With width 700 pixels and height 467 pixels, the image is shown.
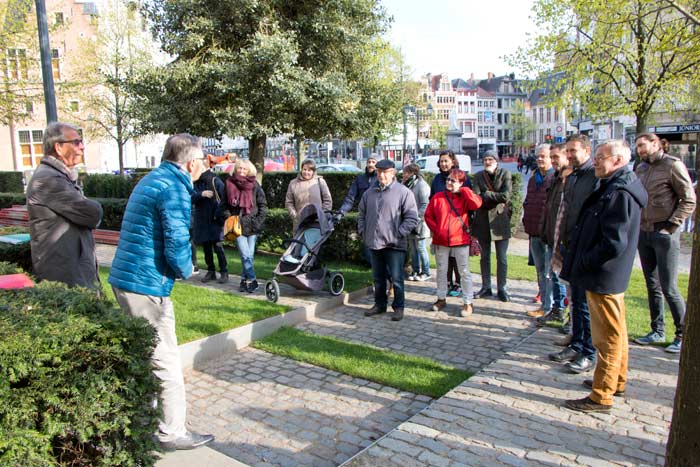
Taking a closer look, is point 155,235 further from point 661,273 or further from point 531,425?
point 661,273

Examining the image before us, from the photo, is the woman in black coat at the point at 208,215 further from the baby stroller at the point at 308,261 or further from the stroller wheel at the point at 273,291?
the stroller wheel at the point at 273,291

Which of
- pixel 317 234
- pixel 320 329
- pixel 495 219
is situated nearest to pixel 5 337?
pixel 320 329

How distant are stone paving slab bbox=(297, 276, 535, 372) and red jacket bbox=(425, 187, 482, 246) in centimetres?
100

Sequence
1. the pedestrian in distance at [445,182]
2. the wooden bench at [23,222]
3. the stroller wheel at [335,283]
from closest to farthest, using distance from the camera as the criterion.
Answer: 1. the pedestrian in distance at [445,182]
2. the stroller wheel at [335,283]
3. the wooden bench at [23,222]

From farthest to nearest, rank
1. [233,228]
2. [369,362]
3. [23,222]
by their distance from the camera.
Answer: [23,222] → [233,228] → [369,362]

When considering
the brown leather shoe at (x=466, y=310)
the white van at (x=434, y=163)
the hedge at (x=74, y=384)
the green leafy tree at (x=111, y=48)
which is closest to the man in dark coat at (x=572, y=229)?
the brown leather shoe at (x=466, y=310)

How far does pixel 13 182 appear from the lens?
81.1 feet

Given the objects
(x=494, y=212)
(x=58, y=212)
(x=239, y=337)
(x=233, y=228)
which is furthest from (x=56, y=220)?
(x=494, y=212)

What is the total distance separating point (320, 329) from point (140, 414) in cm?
388

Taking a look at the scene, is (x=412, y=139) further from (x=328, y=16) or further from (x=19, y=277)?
(x=19, y=277)

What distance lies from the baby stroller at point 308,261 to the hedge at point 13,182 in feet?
72.4

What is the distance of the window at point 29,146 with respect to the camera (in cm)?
4078

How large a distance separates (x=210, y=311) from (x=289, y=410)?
8.57 feet

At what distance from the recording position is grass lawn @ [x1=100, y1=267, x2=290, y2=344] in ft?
19.4
